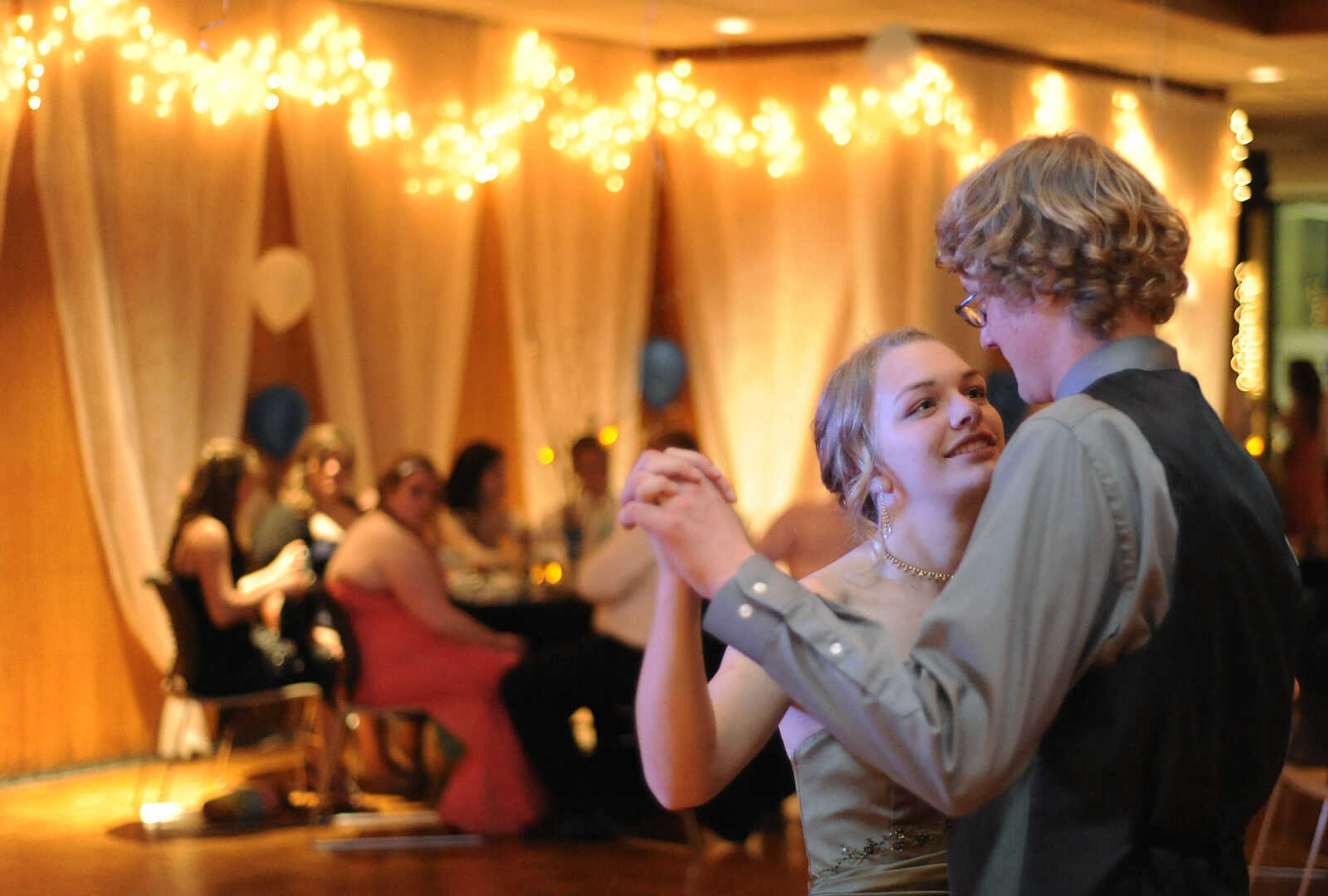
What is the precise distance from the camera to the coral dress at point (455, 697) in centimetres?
537

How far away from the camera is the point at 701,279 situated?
28.2 feet

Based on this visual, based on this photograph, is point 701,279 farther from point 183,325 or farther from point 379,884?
point 379,884

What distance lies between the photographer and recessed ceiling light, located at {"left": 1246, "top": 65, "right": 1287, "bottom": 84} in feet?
29.9

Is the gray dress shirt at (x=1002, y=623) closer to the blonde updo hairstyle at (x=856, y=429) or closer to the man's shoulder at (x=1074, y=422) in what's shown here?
the man's shoulder at (x=1074, y=422)

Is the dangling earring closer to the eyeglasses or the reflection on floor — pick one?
the eyeglasses

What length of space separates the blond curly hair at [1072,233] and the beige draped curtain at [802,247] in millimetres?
6692

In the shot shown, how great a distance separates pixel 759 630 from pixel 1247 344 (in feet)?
38.4

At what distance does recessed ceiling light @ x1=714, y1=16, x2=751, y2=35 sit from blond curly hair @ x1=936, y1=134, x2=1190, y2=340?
21.6ft

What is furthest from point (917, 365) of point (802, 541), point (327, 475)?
point (327, 475)

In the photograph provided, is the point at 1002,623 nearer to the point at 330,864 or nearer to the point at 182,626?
the point at 330,864

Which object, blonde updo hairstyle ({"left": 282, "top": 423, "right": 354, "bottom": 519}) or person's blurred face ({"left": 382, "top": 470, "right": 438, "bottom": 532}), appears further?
blonde updo hairstyle ({"left": 282, "top": 423, "right": 354, "bottom": 519})

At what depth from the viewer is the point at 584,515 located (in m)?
6.88

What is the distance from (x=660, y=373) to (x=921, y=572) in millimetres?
6854

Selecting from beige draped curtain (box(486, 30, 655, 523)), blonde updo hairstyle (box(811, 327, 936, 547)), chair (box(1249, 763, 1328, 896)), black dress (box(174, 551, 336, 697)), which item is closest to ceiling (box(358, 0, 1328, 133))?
beige draped curtain (box(486, 30, 655, 523))
